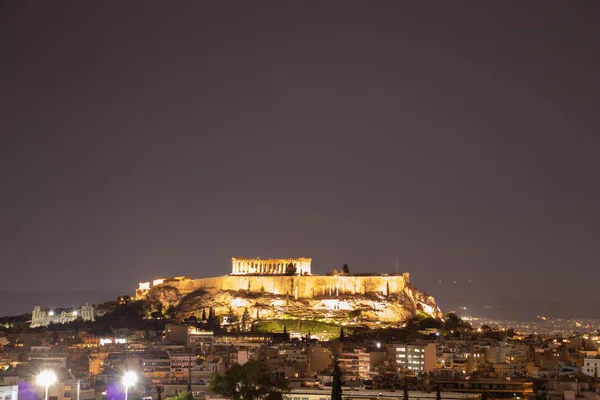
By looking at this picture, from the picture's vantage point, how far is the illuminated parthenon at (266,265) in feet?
403

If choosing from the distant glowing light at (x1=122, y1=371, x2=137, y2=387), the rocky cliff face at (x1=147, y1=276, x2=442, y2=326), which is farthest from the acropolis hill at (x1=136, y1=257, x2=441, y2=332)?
the distant glowing light at (x1=122, y1=371, x2=137, y2=387)

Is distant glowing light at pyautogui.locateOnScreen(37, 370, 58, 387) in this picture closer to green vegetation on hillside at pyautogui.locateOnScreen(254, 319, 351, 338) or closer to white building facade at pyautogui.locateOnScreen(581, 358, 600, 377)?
white building facade at pyautogui.locateOnScreen(581, 358, 600, 377)

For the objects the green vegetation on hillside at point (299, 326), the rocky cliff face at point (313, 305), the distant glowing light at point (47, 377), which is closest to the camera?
the distant glowing light at point (47, 377)

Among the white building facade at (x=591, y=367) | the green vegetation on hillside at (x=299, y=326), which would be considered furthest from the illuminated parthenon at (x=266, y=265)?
the white building facade at (x=591, y=367)

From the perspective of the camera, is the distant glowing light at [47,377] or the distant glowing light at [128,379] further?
the distant glowing light at [128,379]

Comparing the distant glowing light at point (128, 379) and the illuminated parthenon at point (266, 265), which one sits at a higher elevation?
the illuminated parthenon at point (266, 265)

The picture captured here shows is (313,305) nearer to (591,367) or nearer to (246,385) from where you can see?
(591,367)

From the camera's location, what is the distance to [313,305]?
112 m

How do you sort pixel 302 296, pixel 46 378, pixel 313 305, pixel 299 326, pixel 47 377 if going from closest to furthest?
1. pixel 46 378
2. pixel 47 377
3. pixel 299 326
4. pixel 313 305
5. pixel 302 296

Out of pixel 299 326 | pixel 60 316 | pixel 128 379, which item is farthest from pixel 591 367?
pixel 60 316

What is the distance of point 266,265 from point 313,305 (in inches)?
519

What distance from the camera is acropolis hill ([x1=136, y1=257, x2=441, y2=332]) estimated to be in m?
110

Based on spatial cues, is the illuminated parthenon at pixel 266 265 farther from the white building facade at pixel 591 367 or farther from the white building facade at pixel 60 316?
the white building facade at pixel 591 367

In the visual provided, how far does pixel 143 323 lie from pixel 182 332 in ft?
44.7
